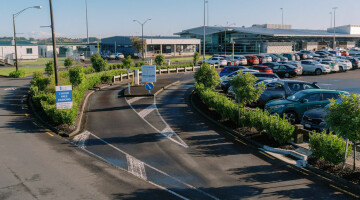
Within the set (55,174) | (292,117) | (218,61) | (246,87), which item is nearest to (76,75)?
(246,87)

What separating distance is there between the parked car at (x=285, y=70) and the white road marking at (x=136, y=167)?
96.2 feet

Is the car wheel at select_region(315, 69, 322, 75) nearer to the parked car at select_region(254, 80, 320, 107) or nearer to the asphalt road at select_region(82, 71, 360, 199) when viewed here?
the parked car at select_region(254, 80, 320, 107)

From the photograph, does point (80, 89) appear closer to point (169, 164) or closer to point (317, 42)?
point (169, 164)

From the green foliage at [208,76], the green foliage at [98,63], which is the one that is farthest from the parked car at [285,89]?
the green foliage at [98,63]

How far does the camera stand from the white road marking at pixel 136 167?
12.0 metres

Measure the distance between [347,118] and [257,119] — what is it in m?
5.34

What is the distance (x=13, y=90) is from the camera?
3331 centimetres

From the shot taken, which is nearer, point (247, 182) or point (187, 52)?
point (247, 182)

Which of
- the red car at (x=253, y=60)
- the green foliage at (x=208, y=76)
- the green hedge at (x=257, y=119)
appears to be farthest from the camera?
the red car at (x=253, y=60)

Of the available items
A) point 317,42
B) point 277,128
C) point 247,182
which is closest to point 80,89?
point 277,128

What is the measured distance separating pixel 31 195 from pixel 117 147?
5147 millimetres

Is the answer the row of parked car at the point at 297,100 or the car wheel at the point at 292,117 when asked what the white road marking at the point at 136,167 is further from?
the car wheel at the point at 292,117

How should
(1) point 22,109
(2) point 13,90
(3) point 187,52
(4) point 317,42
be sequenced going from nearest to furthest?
(1) point 22,109
(2) point 13,90
(3) point 187,52
(4) point 317,42

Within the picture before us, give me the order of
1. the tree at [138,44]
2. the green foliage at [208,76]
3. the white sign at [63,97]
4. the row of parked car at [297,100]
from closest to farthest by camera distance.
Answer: the row of parked car at [297,100], the white sign at [63,97], the green foliage at [208,76], the tree at [138,44]
